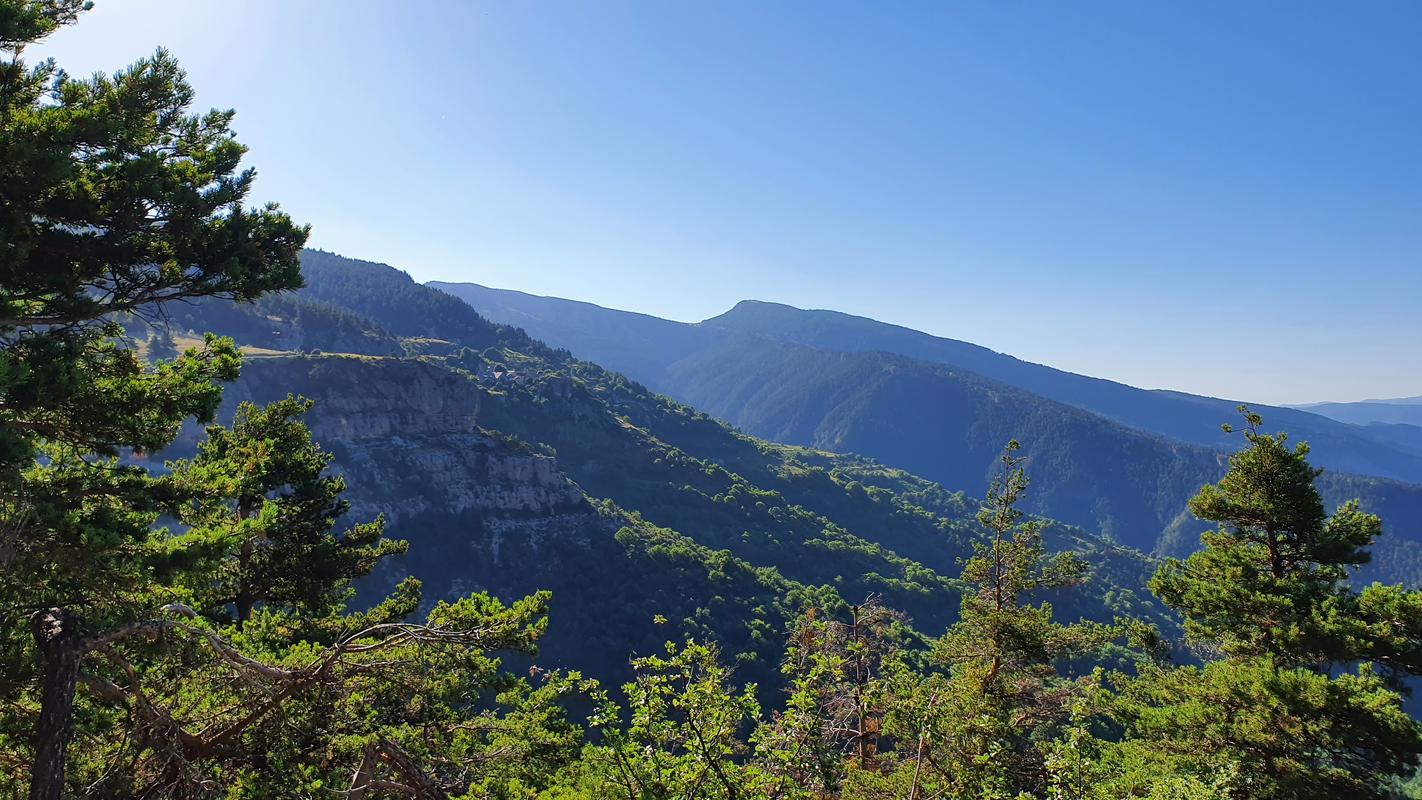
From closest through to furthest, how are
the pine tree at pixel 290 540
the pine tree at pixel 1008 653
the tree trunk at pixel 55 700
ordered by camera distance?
the tree trunk at pixel 55 700 → the pine tree at pixel 1008 653 → the pine tree at pixel 290 540

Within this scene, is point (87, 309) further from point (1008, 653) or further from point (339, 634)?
point (1008, 653)

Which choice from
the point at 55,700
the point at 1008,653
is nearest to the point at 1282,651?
the point at 1008,653

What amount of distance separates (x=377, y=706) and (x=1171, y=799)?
10.7 metres

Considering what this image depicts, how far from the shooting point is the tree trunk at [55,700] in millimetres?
5656

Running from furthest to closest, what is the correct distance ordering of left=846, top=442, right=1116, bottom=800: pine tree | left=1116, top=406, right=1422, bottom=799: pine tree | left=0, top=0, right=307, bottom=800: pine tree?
1. left=846, top=442, right=1116, bottom=800: pine tree
2. left=1116, top=406, right=1422, bottom=799: pine tree
3. left=0, top=0, right=307, bottom=800: pine tree

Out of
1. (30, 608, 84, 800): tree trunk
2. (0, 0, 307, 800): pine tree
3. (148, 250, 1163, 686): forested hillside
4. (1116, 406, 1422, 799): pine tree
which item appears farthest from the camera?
(148, 250, 1163, 686): forested hillside

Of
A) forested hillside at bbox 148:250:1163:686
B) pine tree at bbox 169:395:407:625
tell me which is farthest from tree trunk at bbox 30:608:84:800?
forested hillside at bbox 148:250:1163:686

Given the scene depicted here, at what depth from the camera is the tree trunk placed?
223 inches

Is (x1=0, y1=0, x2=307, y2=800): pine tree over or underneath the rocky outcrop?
over

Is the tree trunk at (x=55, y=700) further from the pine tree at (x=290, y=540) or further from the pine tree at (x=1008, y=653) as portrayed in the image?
the pine tree at (x=1008, y=653)

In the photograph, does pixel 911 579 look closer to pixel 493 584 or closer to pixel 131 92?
pixel 493 584

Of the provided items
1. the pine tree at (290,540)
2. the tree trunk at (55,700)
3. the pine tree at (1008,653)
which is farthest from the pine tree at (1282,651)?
the pine tree at (290,540)

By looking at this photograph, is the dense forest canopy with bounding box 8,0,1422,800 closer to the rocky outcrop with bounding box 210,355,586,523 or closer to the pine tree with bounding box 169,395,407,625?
the pine tree with bounding box 169,395,407,625

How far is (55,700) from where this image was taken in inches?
227
